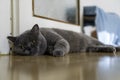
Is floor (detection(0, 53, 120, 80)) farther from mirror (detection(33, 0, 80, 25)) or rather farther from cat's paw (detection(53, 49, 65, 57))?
→ mirror (detection(33, 0, 80, 25))

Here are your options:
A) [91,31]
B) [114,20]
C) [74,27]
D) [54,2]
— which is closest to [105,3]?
[114,20]

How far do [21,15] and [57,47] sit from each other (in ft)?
1.29

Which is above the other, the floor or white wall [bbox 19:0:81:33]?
white wall [bbox 19:0:81:33]

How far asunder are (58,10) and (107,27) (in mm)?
914

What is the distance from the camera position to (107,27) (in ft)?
8.87

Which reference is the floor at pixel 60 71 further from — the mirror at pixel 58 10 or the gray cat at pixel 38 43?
the mirror at pixel 58 10

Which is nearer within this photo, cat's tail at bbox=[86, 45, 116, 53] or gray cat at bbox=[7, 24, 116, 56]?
gray cat at bbox=[7, 24, 116, 56]

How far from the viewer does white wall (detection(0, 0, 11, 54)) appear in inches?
57.4

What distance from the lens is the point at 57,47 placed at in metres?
1.33

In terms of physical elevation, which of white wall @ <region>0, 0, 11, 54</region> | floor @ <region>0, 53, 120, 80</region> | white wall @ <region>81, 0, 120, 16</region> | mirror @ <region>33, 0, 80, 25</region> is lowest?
floor @ <region>0, 53, 120, 80</region>

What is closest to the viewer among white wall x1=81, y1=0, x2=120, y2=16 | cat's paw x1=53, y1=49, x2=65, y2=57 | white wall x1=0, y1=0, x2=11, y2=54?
cat's paw x1=53, y1=49, x2=65, y2=57

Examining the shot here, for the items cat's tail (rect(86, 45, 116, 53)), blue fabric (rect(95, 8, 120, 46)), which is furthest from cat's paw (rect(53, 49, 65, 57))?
blue fabric (rect(95, 8, 120, 46))

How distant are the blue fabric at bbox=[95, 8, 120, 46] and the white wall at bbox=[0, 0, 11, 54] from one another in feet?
4.00

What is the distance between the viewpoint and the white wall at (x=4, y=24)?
4.78 feet
